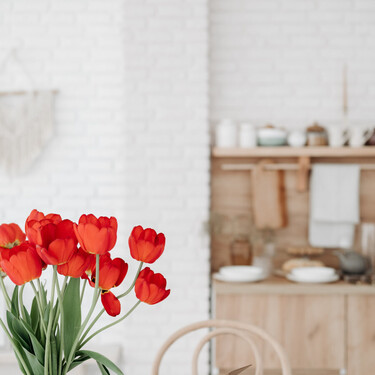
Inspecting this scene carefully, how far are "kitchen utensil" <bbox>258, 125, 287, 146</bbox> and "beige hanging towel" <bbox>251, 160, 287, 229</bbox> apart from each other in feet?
0.45

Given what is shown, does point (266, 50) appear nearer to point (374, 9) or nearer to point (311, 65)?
point (311, 65)

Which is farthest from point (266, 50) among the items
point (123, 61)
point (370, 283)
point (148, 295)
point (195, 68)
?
point (148, 295)

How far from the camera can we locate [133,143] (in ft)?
9.09

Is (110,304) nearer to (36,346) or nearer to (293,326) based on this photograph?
(36,346)

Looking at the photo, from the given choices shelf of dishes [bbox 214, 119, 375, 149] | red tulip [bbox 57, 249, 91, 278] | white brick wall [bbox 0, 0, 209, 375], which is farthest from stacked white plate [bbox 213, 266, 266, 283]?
red tulip [bbox 57, 249, 91, 278]

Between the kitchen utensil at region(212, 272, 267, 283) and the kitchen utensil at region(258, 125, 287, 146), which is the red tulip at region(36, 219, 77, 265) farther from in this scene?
the kitchen utensil at region(258, 125, 287, 146)

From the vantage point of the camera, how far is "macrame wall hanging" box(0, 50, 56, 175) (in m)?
2.95

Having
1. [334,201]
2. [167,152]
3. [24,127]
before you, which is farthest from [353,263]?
[24,127]

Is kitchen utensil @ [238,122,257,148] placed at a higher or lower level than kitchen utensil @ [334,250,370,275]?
higher

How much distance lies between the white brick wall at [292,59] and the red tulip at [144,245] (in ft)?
7.80

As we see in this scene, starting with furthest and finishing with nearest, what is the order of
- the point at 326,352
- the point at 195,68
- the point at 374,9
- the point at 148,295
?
the point at 374,9 < the point at 195,68 < the point at 326,352 < the point at 148,295

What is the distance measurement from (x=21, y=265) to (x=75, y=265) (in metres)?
0.08

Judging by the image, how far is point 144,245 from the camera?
0.75 m

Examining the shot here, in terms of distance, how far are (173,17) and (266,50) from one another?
63 centimetres
